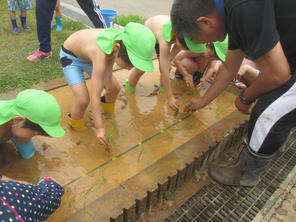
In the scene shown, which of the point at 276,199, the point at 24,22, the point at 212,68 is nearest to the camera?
the point at 276,199

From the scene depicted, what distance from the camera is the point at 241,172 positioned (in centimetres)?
251

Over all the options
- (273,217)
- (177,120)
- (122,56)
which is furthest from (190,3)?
(273,217)

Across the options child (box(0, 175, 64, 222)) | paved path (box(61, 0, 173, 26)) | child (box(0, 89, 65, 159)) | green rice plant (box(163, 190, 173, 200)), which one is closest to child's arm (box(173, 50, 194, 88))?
green rice plant (box(163, 190, 173, 200))

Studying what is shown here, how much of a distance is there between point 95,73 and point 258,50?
4.67 feet

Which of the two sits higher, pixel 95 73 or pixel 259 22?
pixel 259 22

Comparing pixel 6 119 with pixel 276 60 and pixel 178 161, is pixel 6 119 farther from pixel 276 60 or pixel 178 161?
pixel 276 60

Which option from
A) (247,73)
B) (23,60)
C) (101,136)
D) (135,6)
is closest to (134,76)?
(101,136)

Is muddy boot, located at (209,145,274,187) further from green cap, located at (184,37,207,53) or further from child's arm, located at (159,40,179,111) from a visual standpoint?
green cap, located at (184,37,207,53)

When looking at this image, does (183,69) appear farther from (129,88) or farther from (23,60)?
(23,60)

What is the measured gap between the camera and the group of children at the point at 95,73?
6.77 feet

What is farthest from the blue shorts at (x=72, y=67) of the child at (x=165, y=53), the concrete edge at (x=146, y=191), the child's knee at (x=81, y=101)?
the concrete edge at (x=146, y=191)

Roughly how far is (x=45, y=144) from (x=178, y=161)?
1294 millimetres

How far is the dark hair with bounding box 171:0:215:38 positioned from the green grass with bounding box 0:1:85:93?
2.24m

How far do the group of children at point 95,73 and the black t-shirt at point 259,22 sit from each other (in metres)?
0.92
